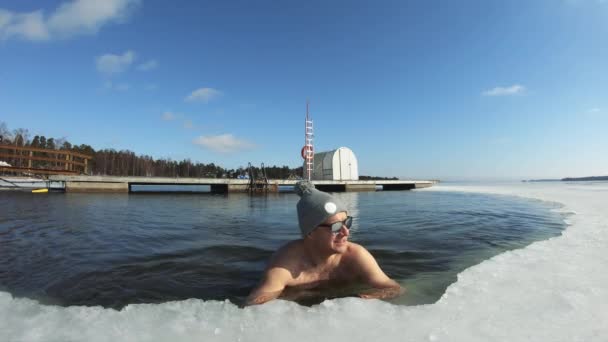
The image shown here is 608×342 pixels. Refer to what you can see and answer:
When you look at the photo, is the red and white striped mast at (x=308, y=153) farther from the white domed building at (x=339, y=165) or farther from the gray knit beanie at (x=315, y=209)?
the gray knit beanie at (x=315, y=209)

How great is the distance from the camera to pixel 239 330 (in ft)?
5.82

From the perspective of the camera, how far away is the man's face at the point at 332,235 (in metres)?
2.27

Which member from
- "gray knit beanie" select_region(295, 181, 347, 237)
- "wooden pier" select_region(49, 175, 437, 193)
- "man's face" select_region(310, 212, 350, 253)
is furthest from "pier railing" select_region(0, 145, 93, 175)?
"man's face" select_region(310, 212, 350, 253)

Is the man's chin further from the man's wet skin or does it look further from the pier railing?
the pier railing

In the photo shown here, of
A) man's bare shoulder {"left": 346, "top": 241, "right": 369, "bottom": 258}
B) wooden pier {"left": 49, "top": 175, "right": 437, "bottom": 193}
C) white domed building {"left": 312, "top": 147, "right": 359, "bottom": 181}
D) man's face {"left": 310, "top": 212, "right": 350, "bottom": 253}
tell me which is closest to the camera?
man's face {"left": 310, "top": 212, "right": 350, "bottom": 253}

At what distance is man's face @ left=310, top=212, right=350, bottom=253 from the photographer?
2.27 meters

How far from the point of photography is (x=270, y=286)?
2264 mm

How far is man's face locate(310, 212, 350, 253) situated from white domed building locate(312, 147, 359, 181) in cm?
3388

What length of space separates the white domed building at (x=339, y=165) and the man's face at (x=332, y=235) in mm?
33875

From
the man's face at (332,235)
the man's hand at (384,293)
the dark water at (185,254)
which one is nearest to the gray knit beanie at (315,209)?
the man's face at (332,235)

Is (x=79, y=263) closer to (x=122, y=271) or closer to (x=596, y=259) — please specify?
(x=122, y=271)

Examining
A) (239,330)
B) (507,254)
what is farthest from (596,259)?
(239,330)

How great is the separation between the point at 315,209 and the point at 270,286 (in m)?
0.72

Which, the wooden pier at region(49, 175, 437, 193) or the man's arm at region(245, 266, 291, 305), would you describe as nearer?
the man's arm at region(245, 266, 291, 305)
